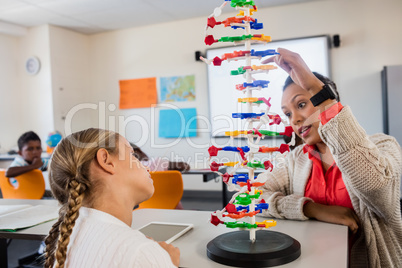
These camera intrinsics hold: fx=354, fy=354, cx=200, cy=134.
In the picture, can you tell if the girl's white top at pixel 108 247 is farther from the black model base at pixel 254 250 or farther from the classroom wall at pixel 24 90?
the classroom wall at pixel 24 90

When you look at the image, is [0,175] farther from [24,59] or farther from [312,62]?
[312,62]

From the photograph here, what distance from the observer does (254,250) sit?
0.92 meters

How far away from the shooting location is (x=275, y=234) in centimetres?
106

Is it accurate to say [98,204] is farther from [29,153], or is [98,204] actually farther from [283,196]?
[29,153]

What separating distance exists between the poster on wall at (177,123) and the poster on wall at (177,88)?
0.17 m

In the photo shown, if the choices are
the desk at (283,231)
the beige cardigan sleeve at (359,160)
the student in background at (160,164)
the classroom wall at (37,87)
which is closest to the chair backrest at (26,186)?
the student in background at (160,164)

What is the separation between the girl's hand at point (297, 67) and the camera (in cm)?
105

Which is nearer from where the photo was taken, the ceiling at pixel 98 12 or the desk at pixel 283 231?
the desk at pixel 283 231

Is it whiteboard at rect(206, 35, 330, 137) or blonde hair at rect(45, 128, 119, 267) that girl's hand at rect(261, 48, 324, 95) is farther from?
whiteboard at rect(206, 35, 330, 137)

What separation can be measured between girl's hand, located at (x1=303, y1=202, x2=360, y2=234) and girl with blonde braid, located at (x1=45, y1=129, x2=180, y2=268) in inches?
21.7

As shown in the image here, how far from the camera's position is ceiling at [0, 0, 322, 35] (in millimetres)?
4094

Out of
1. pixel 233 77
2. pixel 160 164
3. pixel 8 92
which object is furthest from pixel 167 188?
pixel 8 92

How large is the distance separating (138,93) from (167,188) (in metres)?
3.11

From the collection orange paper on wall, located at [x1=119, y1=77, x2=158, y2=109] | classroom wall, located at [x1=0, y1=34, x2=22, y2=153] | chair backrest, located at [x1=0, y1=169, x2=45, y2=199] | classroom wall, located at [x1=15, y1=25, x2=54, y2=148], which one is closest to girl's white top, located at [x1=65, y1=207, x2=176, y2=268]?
chair backrest, located at [x1=0, y1=169, x2=45, y2=199]
